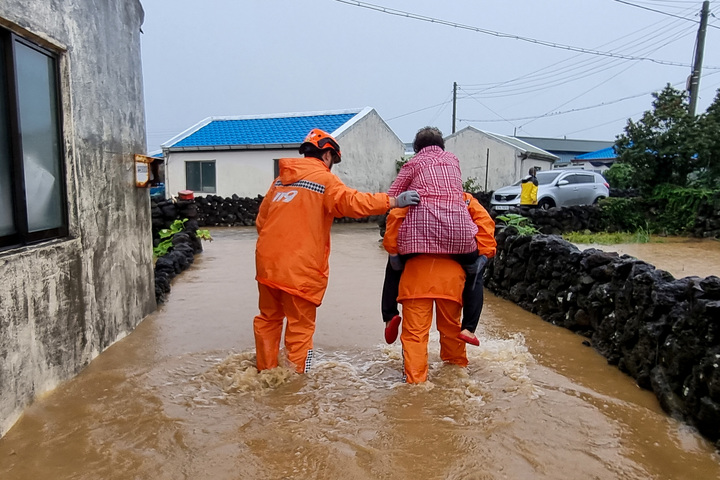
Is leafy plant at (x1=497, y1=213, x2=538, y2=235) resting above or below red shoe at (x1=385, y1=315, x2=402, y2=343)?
above

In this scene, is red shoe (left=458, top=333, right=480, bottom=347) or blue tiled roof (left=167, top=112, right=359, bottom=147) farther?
blue tiled roof (left=167, top=112, right=359, bottom=147)

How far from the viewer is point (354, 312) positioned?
6.42 meters

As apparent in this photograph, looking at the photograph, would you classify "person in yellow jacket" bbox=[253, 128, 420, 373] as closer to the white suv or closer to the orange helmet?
the orange helmet

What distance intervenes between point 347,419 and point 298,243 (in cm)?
119

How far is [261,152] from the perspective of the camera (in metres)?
21.9

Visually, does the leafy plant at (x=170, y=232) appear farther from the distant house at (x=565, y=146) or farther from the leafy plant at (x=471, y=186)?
the distant house at (x=565, y=146)

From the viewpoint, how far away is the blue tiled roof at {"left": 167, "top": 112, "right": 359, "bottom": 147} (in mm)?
22469

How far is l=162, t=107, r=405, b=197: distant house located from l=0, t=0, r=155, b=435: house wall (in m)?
16.1

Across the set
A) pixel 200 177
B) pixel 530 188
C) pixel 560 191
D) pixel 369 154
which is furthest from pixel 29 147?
pixel 369 154

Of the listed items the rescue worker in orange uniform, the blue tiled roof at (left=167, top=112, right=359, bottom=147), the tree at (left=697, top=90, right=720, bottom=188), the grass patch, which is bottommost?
the grass patch

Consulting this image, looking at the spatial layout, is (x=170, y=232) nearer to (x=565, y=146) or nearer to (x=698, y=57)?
(x=698, y=57)

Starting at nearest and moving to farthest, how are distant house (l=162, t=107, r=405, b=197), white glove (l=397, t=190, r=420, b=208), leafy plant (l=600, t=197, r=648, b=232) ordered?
white glove (l=397, t=190, r=420, b=208) < leafy plant (l=600, t=197, r=648, b=232) < distant house (l=162, t=107, r=405, b=197)

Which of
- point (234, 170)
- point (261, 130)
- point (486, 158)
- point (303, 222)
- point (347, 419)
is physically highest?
point (261, 130)

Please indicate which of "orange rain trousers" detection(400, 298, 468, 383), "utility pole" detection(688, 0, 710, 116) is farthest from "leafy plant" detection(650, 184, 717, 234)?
"orange rain trousers" detection(400, 298, 468, 383)
